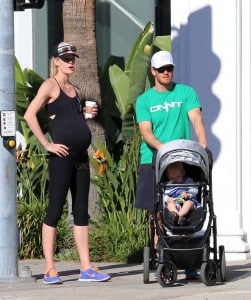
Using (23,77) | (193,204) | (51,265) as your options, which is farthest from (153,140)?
(23,77)

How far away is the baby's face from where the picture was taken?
30.7 ft

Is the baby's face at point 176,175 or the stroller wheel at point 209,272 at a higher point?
the baby's face at point 176,175

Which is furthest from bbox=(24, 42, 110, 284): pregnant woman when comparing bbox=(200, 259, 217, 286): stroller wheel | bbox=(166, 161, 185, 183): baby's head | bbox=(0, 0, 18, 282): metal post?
bbox=(200, 259, 217, 286): stroller wheel

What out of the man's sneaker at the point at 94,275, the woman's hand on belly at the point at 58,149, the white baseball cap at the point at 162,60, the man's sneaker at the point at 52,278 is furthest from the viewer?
the man's sneaker at the point at 94,275

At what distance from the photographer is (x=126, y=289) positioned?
9234 millimetres

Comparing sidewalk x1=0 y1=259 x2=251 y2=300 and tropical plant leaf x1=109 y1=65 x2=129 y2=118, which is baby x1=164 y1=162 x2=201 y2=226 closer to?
sidewalk x1=0 y1=259 x2=251 y2=300

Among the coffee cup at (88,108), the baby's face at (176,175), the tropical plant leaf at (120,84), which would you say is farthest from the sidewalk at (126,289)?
the tropical plant leaf at (120,84)

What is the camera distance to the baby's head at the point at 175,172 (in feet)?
30.6

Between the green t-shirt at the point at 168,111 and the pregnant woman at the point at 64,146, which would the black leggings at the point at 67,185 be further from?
the green t-shirt at the point at 168,111

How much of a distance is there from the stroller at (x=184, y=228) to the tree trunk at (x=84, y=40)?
2.84 m

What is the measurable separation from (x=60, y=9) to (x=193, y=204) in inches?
196

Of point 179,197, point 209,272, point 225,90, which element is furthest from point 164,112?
point 225,90

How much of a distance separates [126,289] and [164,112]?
5.06 ft

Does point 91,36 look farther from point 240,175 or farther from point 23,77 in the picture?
point 240,175
